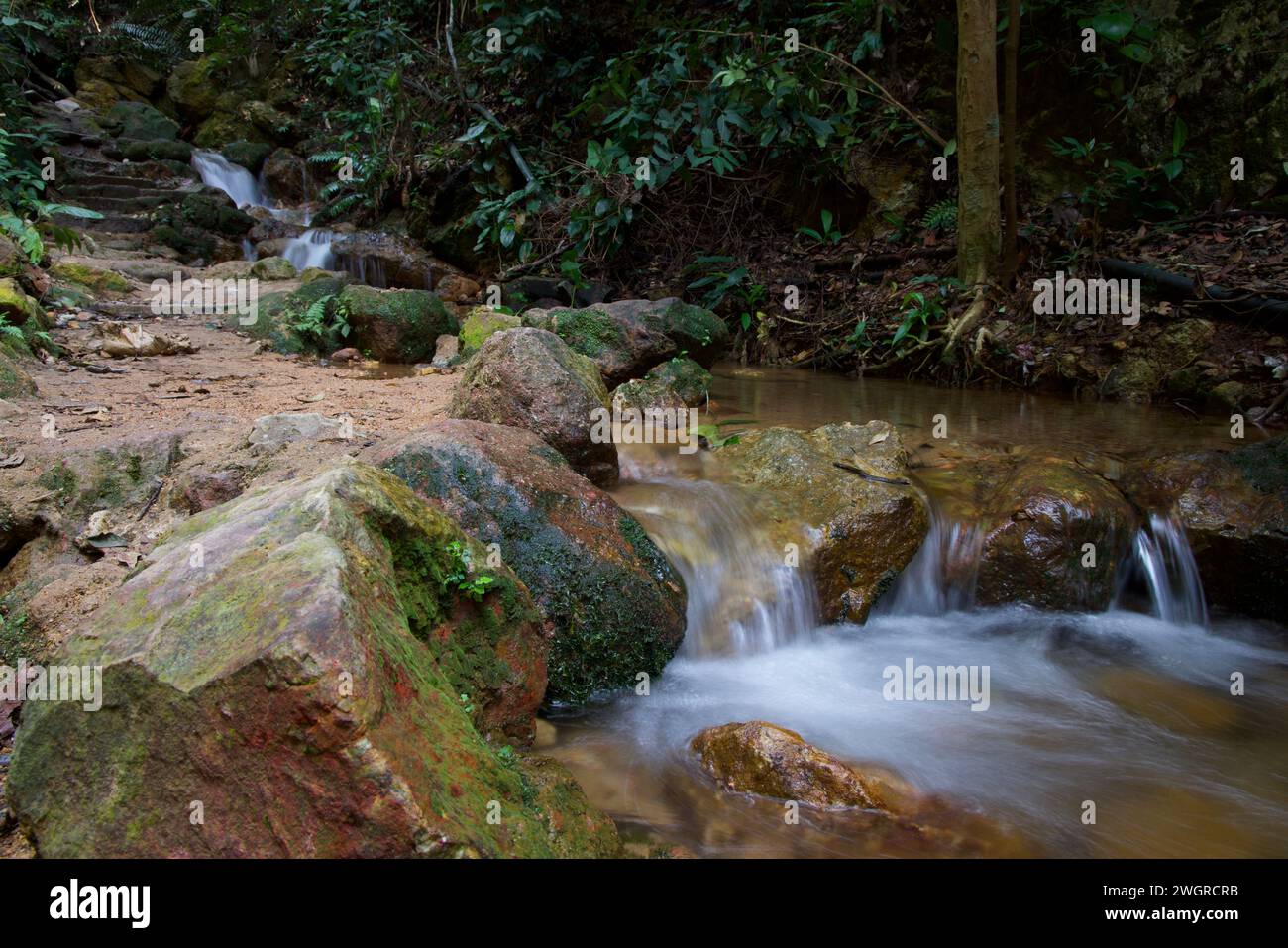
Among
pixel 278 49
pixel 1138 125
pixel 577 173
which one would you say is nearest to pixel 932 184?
pixel 1138 125

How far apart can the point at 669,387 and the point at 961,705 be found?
3.44 m

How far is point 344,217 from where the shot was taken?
13469 millimetres

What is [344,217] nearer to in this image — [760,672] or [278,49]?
[278,49]

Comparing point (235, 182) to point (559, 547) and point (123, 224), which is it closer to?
point (123, 224)

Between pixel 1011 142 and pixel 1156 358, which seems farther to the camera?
pixel 1011 142

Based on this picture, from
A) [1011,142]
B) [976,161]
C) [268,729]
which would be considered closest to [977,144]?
[976,161]

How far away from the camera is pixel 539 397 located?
4.74 m

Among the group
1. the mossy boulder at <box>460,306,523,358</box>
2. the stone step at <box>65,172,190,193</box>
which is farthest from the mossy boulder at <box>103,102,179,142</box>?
the mossy boulder at <box>460,306,523,358</box>

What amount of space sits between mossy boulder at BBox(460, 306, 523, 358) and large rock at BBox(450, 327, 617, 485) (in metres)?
2.53

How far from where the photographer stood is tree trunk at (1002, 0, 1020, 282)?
25.2ft

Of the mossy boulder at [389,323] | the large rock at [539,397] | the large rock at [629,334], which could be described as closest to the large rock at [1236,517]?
the large rock at [539,397]

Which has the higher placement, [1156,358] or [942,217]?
[942,217]

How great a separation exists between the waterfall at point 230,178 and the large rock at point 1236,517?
14.1 metres

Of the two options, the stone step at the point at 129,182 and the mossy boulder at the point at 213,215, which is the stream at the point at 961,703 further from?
the stone step at the point at 129,182
